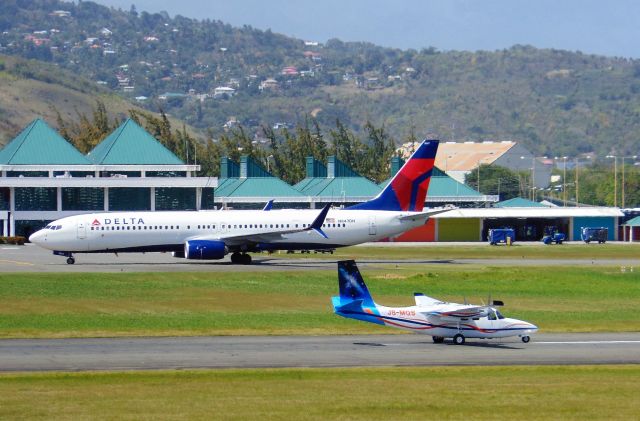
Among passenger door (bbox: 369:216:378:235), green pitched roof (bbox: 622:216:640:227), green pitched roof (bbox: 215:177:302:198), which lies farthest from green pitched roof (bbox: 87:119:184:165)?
green pitched roof (bbox: 622:216:640:227)

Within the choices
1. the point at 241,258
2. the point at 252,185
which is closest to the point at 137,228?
the point at 241,258

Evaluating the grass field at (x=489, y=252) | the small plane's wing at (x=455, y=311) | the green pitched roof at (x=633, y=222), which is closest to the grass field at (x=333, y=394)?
the small plane's wing at (x=455, y=311)

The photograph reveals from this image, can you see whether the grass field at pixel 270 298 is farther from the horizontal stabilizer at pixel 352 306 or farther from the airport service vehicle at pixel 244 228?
the horizontal stabilizer at pixel 352 306

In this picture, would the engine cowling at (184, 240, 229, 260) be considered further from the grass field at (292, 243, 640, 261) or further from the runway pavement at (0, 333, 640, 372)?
the runway pavement at (0, 333, 640, 372)

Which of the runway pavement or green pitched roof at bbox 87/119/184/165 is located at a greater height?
green pitched roof at bbox 87/119/184/165

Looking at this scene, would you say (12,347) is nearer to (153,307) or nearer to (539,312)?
(153,307)

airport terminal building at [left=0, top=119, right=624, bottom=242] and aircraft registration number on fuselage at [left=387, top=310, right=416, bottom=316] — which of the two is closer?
aircraft registration number on fuselage at [left=387, top=310, right=416, bottom=316]

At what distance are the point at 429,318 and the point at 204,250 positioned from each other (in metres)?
35.9

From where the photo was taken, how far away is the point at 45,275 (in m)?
69.9

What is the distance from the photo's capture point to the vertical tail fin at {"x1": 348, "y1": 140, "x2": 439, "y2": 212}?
265 ft

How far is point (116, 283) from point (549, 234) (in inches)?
2832

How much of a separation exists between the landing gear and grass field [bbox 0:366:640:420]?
44116 millimetres

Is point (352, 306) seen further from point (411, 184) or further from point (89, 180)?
point (89, 180)

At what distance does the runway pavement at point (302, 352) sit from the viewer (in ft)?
129
